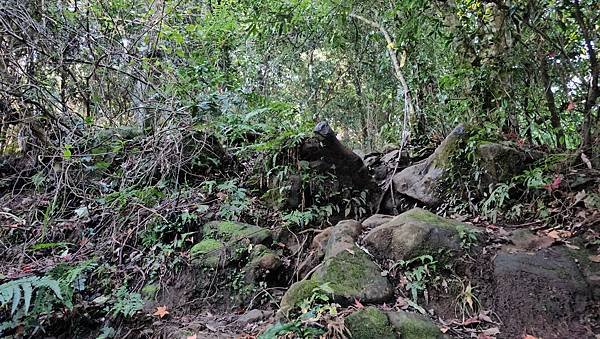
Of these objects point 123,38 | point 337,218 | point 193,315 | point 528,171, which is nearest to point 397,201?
point 337,218

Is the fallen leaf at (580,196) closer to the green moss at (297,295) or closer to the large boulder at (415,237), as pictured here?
the large boulder at (415,237)

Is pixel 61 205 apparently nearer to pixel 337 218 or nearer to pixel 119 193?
pixel 119 193

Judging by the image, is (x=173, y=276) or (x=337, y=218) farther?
(x=337, y=218)

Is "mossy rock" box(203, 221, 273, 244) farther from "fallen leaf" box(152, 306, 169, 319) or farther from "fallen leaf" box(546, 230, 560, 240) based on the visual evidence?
"fallen leaf" box(546, 230, 560, 240)

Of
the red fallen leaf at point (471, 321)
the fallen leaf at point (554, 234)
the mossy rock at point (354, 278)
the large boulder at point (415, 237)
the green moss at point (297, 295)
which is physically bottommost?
the red fallen leaf at point (471, 321)

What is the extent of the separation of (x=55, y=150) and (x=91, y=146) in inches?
21.1

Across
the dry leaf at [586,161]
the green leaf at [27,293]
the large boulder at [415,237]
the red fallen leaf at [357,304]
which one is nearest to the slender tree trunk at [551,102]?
the dry leaf at [586,161]

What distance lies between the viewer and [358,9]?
24.6ft

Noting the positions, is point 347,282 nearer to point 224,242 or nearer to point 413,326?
point 413,326

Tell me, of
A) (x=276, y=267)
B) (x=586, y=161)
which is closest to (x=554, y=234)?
(x=586, y=161)

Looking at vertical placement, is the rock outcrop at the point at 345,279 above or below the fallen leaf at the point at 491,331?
above

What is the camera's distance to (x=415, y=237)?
4020 mm

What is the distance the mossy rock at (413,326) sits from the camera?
3059 mm

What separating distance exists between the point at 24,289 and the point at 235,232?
2.09m
